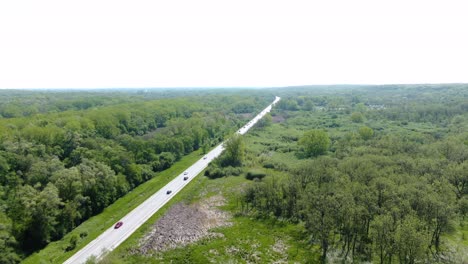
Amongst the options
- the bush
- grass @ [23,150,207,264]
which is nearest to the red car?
grass @ [23,150,207,264]

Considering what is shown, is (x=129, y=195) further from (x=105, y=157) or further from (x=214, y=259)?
(x=214, y=259)

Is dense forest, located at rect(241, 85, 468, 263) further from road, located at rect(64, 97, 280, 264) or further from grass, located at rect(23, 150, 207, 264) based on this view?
grass, located at rect(23, 150, 207, 264)

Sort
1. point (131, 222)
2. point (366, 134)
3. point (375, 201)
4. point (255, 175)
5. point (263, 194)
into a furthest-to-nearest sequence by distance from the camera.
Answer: point (366, 134)
point (255, 175)
point (263, 194)
point (131, 222)
point (375, 201)

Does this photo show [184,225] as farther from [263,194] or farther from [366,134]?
[366,134]

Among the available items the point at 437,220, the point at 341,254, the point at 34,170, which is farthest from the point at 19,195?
the point at 437,220

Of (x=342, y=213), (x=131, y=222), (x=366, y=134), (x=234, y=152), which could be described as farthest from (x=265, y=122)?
(x=342, y=213)
